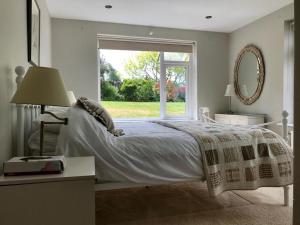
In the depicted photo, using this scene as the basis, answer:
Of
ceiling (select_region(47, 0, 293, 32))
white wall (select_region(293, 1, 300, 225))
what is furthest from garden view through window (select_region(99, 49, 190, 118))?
white wall (select_region(293, 1, 300, 225))

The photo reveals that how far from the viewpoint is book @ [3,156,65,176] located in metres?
1.17

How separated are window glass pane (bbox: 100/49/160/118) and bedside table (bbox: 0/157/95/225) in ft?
11.5

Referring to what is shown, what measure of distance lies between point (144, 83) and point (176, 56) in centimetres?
84

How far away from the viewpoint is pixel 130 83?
4.77 metres

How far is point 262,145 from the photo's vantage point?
2152 millimetres

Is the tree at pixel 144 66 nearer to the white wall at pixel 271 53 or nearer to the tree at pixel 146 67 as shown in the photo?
the tree at pixel 146 67

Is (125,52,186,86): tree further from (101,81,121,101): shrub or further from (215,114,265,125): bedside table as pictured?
(215,114,265,125): bedside table

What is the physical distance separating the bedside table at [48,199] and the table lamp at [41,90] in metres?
0.36

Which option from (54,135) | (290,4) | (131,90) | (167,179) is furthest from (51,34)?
(290,4)

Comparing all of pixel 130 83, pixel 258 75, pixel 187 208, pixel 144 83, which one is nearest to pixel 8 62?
pixel 187 208

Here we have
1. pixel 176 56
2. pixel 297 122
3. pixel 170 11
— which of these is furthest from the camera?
pixel 176 56

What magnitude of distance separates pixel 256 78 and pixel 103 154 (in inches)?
135

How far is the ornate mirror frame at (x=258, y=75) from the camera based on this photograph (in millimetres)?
4148

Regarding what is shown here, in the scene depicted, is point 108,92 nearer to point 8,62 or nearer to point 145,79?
point 145,79
